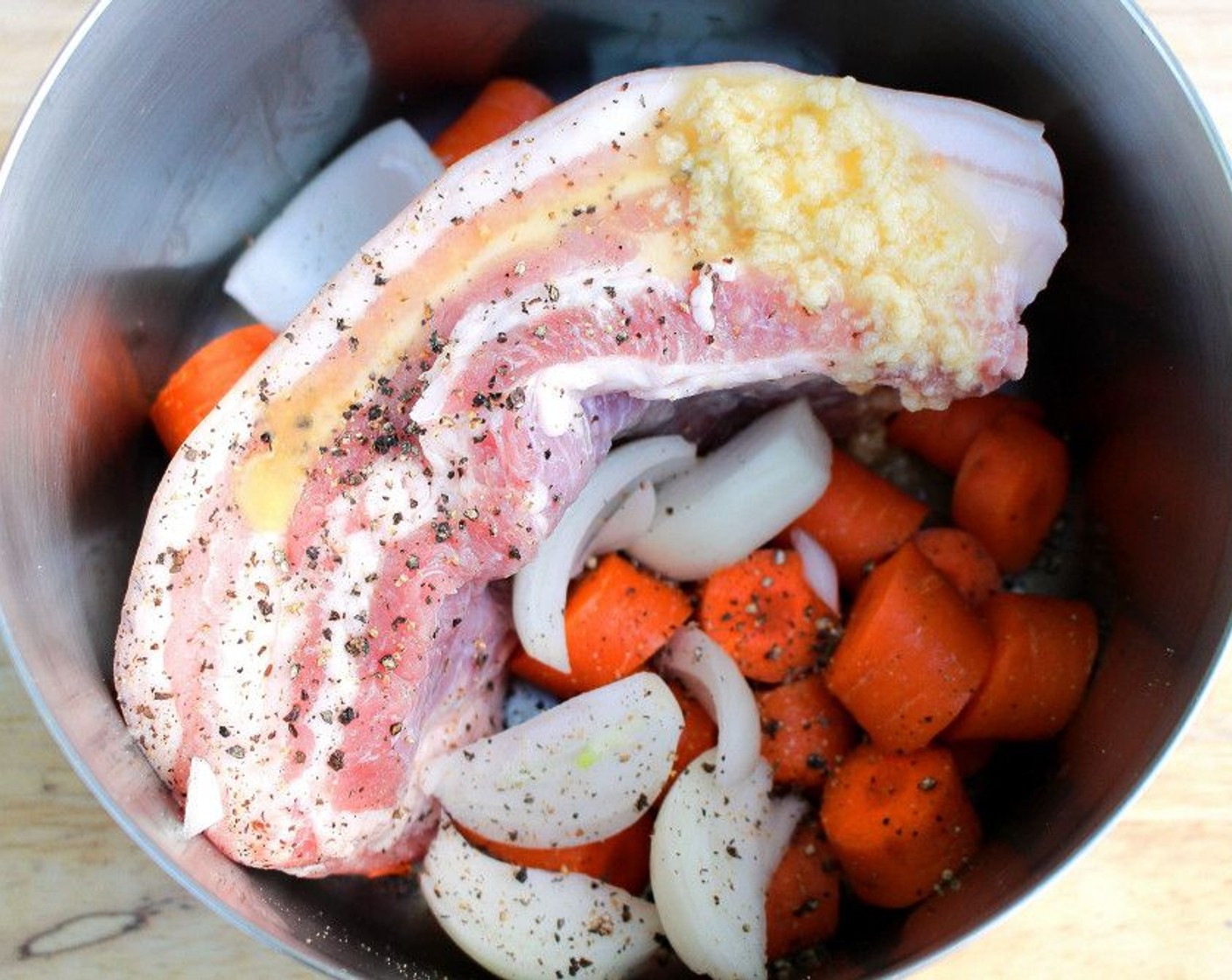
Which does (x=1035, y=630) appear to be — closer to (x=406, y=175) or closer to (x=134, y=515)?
(x=406, y=175)

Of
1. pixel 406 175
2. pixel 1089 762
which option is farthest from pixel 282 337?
pixel 1089 762

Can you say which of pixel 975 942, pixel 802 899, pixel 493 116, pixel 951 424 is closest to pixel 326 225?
pixel 493 116

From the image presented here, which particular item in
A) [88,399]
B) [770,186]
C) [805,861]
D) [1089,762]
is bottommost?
[805,861]

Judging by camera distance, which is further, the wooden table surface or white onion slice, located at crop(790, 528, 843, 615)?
white onion slice, located at crop(790, 528, 843, 615)

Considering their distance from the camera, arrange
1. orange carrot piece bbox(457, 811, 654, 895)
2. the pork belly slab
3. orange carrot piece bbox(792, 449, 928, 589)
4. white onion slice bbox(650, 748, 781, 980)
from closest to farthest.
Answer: the pork belly slab
white onion slice bbox(650, 748, 781, 980)
orange carrot piece bbox(457, 811, 654, 895)
orange carrot piece bbox(792, 449, 928, 589)

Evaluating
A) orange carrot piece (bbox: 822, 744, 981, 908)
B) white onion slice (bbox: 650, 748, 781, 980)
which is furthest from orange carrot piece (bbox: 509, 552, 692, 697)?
orange carrot piece (bbox: 822, 744, 981, 908)

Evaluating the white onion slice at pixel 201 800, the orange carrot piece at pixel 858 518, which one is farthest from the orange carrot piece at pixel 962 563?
the white onion slice at pixel 201 800

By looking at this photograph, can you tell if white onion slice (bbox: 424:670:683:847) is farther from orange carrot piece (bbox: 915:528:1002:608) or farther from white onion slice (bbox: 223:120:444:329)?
white onion slice (bbox: 223:120:444:329)
